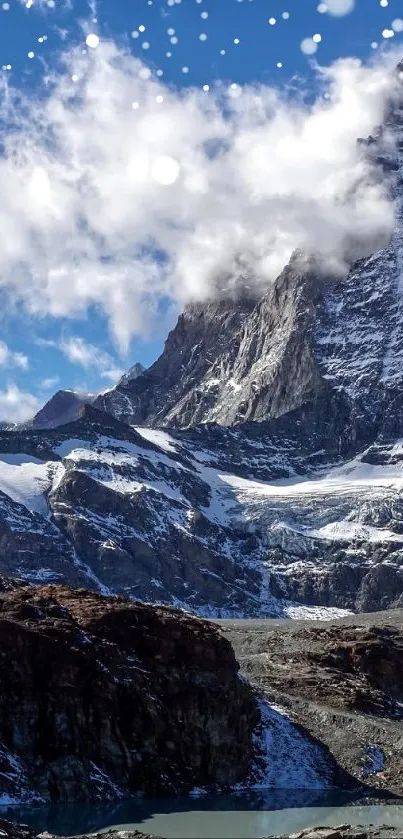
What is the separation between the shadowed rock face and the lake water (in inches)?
96.2

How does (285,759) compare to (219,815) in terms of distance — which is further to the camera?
(285,759)

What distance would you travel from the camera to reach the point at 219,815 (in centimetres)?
6744

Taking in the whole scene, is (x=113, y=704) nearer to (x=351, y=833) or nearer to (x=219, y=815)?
(x=219, y=815)

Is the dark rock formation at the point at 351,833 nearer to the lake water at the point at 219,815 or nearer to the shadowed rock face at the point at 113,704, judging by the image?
the lake water at the point at 219,815

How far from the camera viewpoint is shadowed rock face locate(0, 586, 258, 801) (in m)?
71.7

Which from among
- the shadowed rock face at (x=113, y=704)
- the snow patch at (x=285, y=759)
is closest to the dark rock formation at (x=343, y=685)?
the snow patch at (x=285, y=759)

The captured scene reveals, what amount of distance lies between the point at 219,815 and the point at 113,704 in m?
13.0

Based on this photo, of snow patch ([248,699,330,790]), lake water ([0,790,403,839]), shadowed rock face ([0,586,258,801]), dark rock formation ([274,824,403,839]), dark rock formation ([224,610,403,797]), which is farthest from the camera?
dark rock formation ([224,610,403,797])

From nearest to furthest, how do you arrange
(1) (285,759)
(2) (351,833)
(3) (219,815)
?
(2) (351,833), (3) (219,815), (1) (285,759)

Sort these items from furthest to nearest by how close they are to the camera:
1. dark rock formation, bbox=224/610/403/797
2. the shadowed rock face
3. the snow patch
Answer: dark rock formation, bbox=224/610/403/797, the snow patch, the shadowed rock face

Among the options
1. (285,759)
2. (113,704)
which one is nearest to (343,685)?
(285,759)

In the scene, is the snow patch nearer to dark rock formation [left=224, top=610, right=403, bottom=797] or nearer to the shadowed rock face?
the shadowed rock face

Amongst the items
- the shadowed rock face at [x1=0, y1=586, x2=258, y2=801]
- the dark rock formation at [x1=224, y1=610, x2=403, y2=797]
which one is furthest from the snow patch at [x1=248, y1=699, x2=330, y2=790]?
the dark rock formation at [x1=224, y1=610, x2=403, y2=797]

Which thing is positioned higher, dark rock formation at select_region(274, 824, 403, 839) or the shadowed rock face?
the shadowed rock face
